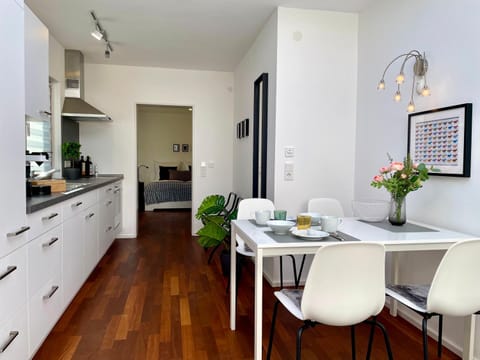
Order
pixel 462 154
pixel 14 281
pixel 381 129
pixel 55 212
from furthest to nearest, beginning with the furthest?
pixel 381 129
pixel 55 212
pixel 462 154
pixel 14 281

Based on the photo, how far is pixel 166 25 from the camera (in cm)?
363

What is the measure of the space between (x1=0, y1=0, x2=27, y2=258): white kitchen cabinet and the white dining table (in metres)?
1.18

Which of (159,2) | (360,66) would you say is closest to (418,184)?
(360,66)

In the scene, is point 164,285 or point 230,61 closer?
point 164,285

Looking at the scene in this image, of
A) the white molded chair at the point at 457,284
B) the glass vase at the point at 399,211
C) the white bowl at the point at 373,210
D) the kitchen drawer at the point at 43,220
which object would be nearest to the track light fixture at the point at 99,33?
the kitchen drawer at the point at 43,220

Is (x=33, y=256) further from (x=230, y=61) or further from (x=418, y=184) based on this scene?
(x=230, y=61)

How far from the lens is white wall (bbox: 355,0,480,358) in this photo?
2064 mm

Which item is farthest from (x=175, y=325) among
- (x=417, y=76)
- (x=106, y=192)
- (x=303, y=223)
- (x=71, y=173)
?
(x=71, y=173)

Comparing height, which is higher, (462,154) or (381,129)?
(381,129)

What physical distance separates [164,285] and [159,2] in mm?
2607

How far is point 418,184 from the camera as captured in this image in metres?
2.17

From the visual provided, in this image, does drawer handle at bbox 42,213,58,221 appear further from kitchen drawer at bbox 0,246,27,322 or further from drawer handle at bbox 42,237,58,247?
kitchen drawer at bbox 0,246,27,322

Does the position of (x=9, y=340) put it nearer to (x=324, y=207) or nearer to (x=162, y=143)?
(x=324, y=207)

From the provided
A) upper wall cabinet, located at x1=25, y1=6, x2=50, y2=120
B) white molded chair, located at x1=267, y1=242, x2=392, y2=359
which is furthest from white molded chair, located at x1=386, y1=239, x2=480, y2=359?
upper wall cabinet, located at x1=25, y1=6, x2=50, y2=120
